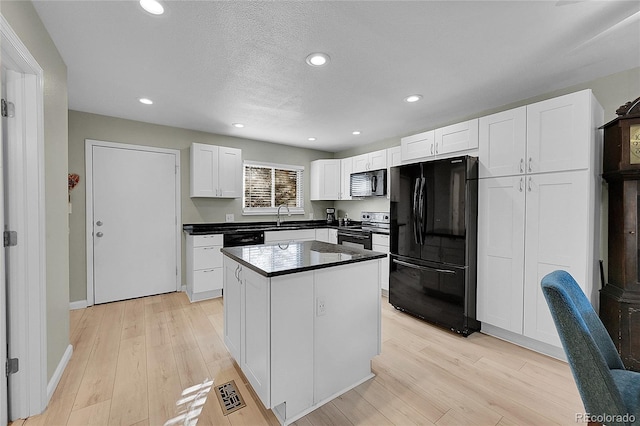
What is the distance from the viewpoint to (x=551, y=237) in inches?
93.1

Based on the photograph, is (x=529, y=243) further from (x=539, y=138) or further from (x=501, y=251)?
(x=539, y=138)

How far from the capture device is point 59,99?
6.82 ft

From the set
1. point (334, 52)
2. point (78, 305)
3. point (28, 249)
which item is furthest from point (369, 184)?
point (78, 305)

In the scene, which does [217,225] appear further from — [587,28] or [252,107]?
[587,28]

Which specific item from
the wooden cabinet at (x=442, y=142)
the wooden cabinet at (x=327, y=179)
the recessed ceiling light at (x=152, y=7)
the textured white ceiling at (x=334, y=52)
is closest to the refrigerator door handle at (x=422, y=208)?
the wooden cabinet at (x=442, y=142)

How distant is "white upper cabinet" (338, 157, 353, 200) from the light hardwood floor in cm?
266

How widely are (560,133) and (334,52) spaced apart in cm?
203

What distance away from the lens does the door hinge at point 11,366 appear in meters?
1.59

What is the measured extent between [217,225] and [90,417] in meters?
2.99

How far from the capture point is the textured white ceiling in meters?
1.67

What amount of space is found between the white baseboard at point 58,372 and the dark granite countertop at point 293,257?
1414mm

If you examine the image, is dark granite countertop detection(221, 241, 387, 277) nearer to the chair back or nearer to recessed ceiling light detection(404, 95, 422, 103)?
the chair back

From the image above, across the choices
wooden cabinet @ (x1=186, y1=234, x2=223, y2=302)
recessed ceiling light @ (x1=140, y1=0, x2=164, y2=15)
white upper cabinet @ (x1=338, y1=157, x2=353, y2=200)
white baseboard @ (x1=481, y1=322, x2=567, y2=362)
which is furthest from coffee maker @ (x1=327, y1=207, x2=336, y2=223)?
recessed ceiling light @ (x1=140, y1=0, x2=164, y2=15)

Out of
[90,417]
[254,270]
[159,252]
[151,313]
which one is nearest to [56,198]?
[90,417]
